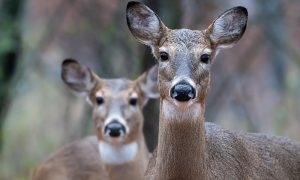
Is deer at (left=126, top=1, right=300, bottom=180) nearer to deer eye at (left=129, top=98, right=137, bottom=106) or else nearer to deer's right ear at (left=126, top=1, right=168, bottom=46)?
deer's right ear at (left=126, top=1, right=168, bottom=46)

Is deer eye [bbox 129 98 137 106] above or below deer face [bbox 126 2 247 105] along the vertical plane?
below

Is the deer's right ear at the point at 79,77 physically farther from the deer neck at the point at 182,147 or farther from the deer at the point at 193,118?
the deer neck at the point at 182,147

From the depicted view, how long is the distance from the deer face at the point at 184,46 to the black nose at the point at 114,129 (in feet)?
7.61

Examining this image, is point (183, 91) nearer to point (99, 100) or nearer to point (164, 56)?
point (164, 56)

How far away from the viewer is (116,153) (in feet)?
40.2

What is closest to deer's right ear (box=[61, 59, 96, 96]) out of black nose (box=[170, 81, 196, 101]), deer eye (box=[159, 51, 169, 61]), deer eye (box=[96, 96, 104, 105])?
deer eye (box=[96, 96, 104, 105])

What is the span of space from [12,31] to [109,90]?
3.35 meters

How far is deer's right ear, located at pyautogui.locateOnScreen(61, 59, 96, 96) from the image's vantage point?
1336 centimetres

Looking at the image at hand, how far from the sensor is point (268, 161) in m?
10.2

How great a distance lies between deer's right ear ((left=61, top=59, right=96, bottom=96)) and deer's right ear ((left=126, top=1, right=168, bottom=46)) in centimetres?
330

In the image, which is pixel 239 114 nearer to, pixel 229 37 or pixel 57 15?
pixel 57 15

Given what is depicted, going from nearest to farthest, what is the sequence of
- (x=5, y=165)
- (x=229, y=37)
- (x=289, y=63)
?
(x=229, y=37) < (x=5, y=165) < (x=289, y=63)

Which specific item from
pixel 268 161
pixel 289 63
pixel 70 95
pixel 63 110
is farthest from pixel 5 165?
pixel 268 161

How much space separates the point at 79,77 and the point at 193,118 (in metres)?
4.27
